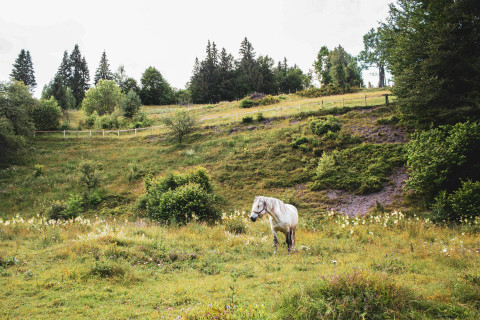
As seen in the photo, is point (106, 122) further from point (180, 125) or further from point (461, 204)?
point (461, 204)

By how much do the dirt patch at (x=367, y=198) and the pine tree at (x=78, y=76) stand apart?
8492cm

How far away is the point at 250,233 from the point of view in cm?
1262

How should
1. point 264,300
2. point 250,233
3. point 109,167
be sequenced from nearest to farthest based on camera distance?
point 264,300, point 250,233, point 109,167

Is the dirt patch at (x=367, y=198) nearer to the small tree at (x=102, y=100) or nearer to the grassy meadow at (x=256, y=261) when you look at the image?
the grassy meadow at (x=256, y=261)

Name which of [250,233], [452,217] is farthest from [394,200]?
[250,233]

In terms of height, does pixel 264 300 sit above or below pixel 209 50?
below

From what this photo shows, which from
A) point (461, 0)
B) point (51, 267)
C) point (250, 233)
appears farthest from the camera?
point (461, 0)

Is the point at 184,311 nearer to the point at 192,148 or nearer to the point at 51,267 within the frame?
the point at 51,267

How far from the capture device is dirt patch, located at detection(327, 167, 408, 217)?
58.3 feet

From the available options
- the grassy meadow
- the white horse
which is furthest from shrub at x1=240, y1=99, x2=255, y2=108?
the white horse

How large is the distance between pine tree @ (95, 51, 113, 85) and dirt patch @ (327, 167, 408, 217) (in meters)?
89.3

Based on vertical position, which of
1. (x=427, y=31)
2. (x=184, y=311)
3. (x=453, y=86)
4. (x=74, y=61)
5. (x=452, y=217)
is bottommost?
(x=452, y=217)

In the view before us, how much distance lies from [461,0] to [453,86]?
516 centimetres

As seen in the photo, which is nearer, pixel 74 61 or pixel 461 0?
pixel 461 0
